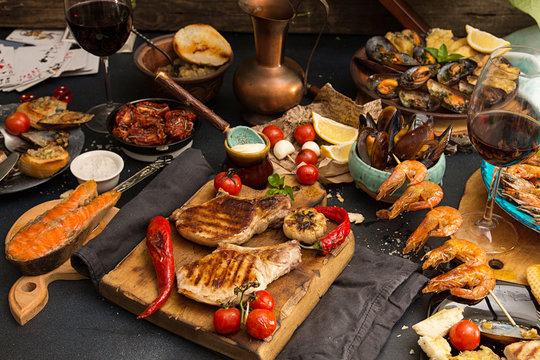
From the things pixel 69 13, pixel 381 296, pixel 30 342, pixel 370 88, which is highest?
pixel 69 13

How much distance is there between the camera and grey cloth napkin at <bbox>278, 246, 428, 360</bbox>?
176cm

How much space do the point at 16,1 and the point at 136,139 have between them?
6.17ft

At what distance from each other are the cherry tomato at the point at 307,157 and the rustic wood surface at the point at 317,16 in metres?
1.55

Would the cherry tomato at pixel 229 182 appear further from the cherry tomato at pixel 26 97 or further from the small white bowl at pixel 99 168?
the cherry tomato at pixel 26 97

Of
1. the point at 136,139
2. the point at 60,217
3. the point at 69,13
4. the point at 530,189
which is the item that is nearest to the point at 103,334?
the point at 60,217

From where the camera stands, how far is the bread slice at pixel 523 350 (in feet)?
5.24

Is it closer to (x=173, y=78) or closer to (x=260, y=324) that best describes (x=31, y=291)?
(x=260, y=324)

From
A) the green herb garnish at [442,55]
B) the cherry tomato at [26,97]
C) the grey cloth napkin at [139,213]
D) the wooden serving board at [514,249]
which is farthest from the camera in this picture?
the green herb garnish at [442,55]

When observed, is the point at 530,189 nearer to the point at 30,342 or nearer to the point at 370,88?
the point at 370,88

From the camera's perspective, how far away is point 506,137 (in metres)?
1.90

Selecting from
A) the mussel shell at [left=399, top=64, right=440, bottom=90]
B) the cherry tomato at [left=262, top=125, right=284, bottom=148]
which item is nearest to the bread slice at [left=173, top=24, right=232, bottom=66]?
the cherry tomato at [left=262, top=125, right=284, bottom=148]

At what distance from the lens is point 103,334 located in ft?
6.09

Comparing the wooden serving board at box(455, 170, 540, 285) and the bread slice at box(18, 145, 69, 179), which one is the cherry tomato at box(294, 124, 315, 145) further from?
the bread slice at box(18, 145, 69, 179)

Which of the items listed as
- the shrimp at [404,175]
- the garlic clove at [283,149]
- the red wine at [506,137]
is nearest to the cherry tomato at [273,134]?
the garlic clove at [283,149]
